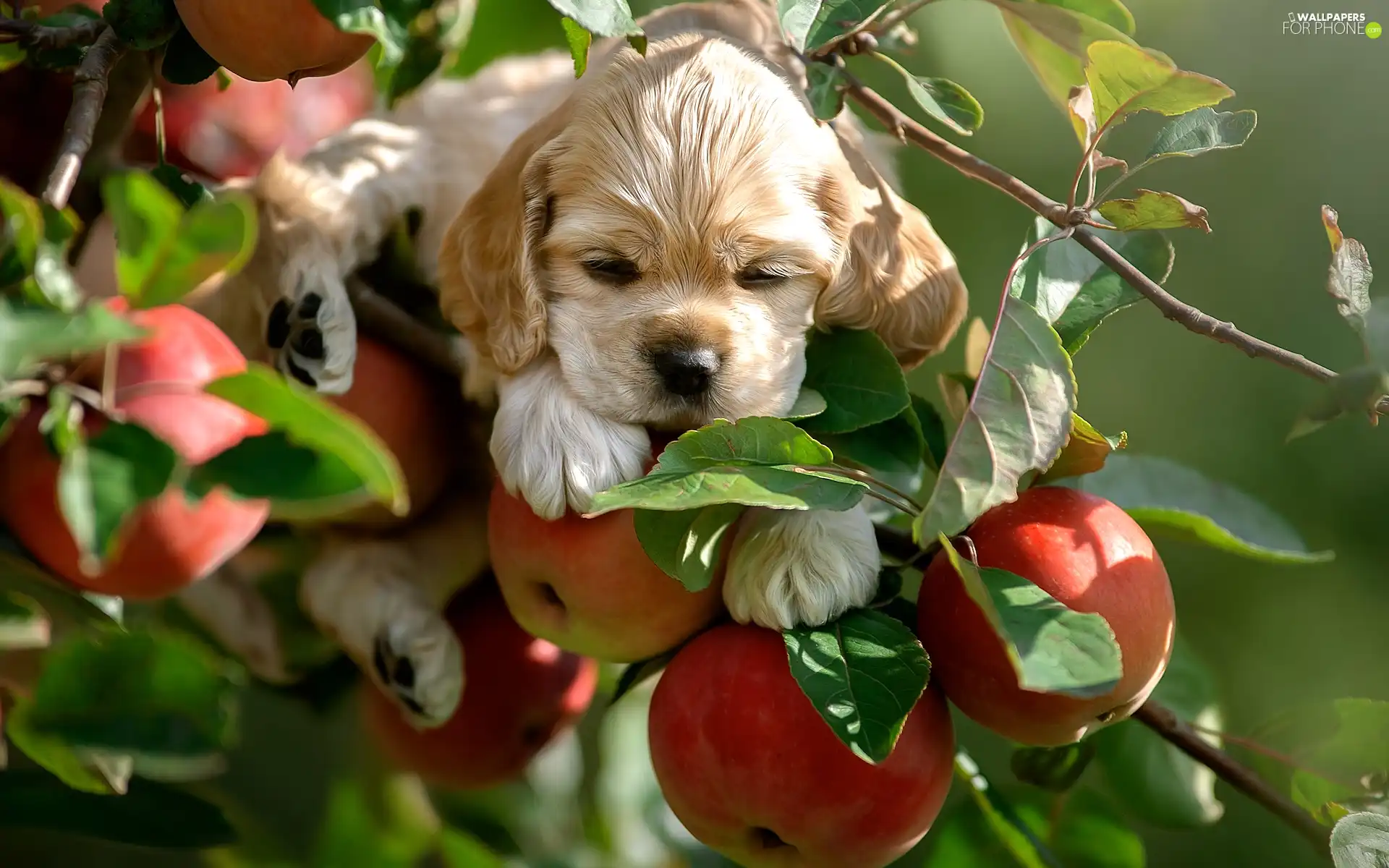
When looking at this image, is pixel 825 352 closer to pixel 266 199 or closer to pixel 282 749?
pixel 266 199

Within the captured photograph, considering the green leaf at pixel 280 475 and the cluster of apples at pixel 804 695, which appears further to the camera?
the cluster of apples at pixel 804 695

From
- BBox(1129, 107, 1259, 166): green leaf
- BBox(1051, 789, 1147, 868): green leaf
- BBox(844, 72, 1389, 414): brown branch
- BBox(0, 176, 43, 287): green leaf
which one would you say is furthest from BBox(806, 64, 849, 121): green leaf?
BBox(1051, 789, 1147, 868): green leaf

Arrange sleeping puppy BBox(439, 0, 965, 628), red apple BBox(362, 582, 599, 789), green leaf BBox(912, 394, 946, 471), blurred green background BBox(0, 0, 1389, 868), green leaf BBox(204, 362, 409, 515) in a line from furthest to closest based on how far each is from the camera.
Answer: blurred green background BBox(0, 0, 1389, 868)
red apple BBox(362, 582, 599, 789)
green leaf BBox(912, 394, 946, 471)
sleeping puppy BBox(439, 0, 965, 628)
green leaf BBox(204, 362, 409, 515)

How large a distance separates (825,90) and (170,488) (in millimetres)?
550

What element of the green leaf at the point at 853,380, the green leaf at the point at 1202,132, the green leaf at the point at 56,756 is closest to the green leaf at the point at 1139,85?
the green leaf at the point at 1202,132

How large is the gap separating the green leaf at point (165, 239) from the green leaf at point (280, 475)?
99mm

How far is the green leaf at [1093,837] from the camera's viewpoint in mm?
1247

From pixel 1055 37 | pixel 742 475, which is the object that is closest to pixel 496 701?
pixel 742 475

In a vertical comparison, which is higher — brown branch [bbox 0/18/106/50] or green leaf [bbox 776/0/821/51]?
green leaf [bbox 776/0/821/51]

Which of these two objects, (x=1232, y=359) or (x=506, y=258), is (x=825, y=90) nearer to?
(x=506, y=258)

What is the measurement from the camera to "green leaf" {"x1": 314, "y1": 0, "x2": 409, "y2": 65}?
860 millimetres

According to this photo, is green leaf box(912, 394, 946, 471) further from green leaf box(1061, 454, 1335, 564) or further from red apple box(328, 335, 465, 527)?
red apple box(328, 335, 465, 527)

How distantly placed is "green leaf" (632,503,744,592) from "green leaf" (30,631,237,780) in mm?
290

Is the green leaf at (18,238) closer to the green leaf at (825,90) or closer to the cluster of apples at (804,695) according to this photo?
the cluster of apples at (804,695)
